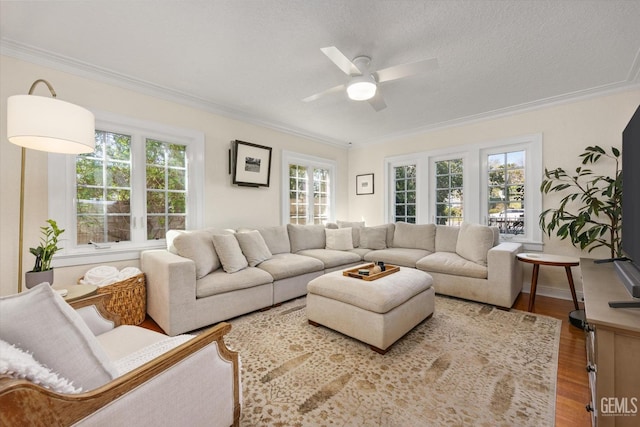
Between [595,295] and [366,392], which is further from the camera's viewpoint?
[366,392]

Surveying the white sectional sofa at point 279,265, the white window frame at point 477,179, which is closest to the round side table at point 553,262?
the white sectional sofa at point 279,265

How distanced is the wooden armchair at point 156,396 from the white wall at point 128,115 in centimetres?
166

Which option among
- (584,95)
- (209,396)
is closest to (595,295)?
(209,396)

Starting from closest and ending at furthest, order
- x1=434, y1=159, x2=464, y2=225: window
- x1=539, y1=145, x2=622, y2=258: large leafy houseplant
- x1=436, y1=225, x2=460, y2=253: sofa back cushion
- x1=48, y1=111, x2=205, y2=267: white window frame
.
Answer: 1. x1=48, y1=111, x2=205, y2=267: white window frame
2. x1=539, y1=145, x2=622, y2=258: large leafy houseplant
3. x1=436, y1=225, x2=460, y2=253: sofa back cushion
4. x1=434, y1=159, x2=464, y2=225: window

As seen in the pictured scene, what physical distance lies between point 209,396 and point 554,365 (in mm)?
2312

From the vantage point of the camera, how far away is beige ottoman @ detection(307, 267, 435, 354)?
210cm

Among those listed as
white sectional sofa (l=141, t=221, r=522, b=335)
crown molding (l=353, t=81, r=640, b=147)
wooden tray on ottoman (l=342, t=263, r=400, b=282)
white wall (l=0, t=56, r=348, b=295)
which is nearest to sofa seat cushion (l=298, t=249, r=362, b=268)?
white sectional sofa (l=141, t=221, r=522, b=335)

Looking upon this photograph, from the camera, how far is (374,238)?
15.1ft

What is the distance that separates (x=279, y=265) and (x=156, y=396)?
7.48 feet

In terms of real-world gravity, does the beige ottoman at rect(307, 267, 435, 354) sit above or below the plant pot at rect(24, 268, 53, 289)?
below

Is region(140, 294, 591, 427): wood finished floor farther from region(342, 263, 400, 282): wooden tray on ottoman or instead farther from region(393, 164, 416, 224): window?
region(393, 164, 416, 224): window

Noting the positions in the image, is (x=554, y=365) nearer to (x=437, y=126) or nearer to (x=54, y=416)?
(x=54, y=416)

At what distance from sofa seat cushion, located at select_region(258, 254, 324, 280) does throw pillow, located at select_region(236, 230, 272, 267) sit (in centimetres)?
8

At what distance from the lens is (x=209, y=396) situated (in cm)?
113
